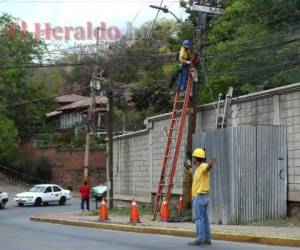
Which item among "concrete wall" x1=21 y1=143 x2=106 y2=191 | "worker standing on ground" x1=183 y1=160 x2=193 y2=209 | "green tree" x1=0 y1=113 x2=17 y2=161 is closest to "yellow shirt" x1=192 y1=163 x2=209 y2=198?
"worker standing on ground" x1=183 y1=160 x2=193 y2=209

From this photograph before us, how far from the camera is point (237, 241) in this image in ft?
46.9

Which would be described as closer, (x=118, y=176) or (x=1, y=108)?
(x=118, y=176)

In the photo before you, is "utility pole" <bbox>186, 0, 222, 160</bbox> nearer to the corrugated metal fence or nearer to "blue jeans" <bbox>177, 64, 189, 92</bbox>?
"blue jeans" <bbox>177, 64, 189, 92</bbox>

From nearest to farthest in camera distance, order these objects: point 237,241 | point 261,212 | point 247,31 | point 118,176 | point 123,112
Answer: point 237,241 → point 261,212 → point 247,31 → point 118,176 → point 123,112

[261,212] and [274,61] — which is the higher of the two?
[274,61]

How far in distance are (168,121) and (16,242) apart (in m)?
Result: 11.6

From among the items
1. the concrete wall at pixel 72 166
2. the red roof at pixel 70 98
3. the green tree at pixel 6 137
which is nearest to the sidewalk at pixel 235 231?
the concrete wall at pixel 72 166

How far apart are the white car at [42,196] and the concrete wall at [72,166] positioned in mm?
15649

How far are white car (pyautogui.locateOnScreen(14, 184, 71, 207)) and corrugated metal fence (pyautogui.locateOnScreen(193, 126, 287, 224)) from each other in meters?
27.9

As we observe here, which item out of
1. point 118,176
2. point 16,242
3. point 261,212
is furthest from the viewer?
point 118,176

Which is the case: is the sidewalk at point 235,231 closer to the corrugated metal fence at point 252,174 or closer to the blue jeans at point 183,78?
the corrugated metal fence at point 252,174

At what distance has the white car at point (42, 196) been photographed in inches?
1727

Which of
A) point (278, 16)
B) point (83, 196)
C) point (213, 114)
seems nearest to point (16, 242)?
point (213, 114)

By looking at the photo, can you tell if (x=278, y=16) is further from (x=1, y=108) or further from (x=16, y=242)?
(x=1, y=108)
